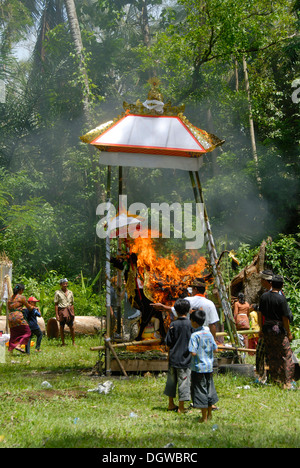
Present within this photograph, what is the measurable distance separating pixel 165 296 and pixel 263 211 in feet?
50.4

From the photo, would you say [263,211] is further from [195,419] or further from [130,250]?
[195,419]

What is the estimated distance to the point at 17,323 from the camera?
13055 millimetres

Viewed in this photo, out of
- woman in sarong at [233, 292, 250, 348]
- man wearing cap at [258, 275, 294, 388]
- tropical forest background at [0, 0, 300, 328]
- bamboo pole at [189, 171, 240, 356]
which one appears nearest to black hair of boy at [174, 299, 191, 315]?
man wearing cap at [258, 275, 294, 388]

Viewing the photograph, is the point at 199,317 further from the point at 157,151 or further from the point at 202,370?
the point at 157,151

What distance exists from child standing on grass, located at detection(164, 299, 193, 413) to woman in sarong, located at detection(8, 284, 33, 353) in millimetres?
6481

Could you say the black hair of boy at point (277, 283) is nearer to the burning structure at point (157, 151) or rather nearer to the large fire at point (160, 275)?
the burning structure at point (157, 151)

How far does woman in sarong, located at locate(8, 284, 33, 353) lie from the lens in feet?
42.8

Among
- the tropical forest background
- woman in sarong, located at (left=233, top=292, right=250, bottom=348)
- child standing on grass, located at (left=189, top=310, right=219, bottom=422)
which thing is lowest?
woman in sarong, located at (left=233, top=292, right=250, bottom=348)

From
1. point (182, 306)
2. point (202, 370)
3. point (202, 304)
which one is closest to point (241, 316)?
point (202, 304)

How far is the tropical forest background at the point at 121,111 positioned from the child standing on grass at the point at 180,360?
9.82m

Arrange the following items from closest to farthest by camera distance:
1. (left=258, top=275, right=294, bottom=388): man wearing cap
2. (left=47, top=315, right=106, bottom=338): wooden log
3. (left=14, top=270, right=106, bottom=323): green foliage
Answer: (left=258, top=275, right=294, bottom=388): man wearing cap → (left=47, top=315, right=106, bottom=338): wooden log → (left=14, top=270, right=106, bottom=323): green foliage

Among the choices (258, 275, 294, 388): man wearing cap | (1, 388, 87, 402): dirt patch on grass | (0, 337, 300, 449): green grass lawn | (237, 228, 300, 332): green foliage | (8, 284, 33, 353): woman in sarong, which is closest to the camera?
(0, 337, 300, 449): green grass lawn

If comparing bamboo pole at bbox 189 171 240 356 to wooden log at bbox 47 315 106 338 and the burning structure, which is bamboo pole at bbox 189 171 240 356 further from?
wooden log at bbox 47 315 106 338

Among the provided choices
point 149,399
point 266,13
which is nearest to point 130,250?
point 149,399
